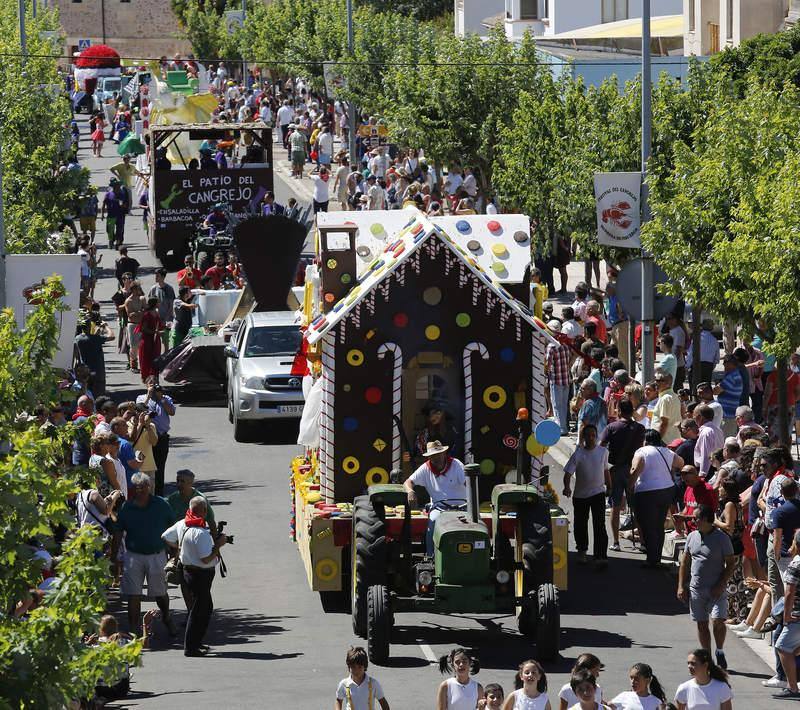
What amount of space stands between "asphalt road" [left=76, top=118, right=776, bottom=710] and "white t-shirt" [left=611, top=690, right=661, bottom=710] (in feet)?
6.92

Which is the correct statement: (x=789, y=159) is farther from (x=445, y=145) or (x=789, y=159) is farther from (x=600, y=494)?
(x=445, y=145)

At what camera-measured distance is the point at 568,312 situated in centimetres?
2494

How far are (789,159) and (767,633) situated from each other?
6.22m

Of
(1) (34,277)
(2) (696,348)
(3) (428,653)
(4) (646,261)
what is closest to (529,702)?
(3) (428,653)

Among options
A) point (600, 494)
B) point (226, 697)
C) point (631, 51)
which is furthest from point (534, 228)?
point (631, 51)

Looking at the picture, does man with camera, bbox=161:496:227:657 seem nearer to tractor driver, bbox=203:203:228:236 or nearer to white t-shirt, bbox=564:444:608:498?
white t-shirt, bbox=564:444:608:498

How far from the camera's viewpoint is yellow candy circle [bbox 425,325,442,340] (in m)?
16.6

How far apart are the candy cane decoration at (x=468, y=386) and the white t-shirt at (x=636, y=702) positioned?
5252mm

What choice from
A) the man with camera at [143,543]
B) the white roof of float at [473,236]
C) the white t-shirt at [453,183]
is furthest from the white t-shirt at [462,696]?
the white t-shirt at [453,183]

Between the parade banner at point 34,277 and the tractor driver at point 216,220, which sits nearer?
the parade banner at point 34,277

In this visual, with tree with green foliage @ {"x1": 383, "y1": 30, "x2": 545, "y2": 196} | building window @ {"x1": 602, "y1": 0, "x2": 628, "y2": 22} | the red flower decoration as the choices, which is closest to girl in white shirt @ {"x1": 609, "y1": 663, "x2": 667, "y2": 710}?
tree with green foliage @ {"x1": 383, "y1": 30, "x2": 545, "y2": 196}

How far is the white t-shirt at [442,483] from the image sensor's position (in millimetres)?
15922

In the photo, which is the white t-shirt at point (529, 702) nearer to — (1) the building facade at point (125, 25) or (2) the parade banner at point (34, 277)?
(2) the parade banner at point (34, 277)

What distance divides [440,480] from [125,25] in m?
106
